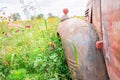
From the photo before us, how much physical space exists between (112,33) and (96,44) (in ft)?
1.63

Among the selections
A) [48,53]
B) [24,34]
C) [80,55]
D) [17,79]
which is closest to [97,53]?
[80,55]

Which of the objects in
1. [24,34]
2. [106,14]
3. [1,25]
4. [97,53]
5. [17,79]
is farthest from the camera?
[24,34]

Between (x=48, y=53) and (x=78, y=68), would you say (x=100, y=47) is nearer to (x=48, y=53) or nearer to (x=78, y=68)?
(x=78, y=68)

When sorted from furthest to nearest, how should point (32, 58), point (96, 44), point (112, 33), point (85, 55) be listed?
point (32, 58) < point (85, 55) < point (96, 44) < point (112, 33)

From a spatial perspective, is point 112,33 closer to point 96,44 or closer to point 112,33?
point 112,33

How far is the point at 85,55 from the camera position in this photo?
248cm

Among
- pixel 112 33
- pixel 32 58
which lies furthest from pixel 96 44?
pixel 32 58

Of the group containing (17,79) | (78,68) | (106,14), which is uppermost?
(106,14)

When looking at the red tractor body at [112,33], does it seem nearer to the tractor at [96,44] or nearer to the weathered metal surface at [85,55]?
the tractor at [96,44]

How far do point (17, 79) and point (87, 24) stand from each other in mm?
932

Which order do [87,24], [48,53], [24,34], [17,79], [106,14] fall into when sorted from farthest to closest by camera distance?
[24,34] < [48,53] < [17,79] < [87,24] < [106,14]

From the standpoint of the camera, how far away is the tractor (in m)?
1.82

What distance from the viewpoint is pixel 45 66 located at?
3.44m

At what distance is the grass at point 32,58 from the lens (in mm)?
3326
